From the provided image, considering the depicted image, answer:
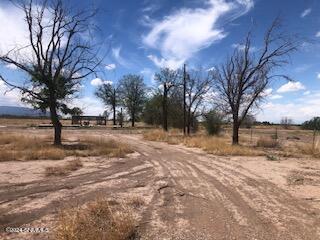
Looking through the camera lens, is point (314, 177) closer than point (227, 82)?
Yes

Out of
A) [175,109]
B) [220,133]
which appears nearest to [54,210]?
[220,133]

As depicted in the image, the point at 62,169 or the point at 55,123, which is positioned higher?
the point at 55,123

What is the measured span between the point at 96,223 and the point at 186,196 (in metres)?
3.66

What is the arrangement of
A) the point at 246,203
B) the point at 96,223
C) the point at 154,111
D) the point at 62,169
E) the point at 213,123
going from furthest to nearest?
1. the point at 154,111
2. the point at 213,123
3. the point at 62,169
4. the point at 246,203
5. the point at 96,223

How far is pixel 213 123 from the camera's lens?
4091 cm

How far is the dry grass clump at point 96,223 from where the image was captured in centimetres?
655

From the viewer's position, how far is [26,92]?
2622 centimetres

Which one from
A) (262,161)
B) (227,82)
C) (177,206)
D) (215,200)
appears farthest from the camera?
(227,82)

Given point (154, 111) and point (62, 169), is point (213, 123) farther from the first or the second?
point (154, 111)

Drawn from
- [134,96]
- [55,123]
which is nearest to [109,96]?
[134,96]

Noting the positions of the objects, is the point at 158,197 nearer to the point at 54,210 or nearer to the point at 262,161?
the point at 54,210

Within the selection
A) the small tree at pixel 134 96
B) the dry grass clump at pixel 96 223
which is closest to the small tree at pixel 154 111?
the small tree at pixel 134 96

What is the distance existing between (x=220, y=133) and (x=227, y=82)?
12260 millimetres

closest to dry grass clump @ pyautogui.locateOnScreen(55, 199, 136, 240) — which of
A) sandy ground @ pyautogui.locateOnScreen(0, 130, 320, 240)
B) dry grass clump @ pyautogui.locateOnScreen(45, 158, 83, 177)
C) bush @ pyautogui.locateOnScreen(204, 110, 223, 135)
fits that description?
sandy ground @ pyautogui.locateOnScreen(0, 130, 320, 240)
